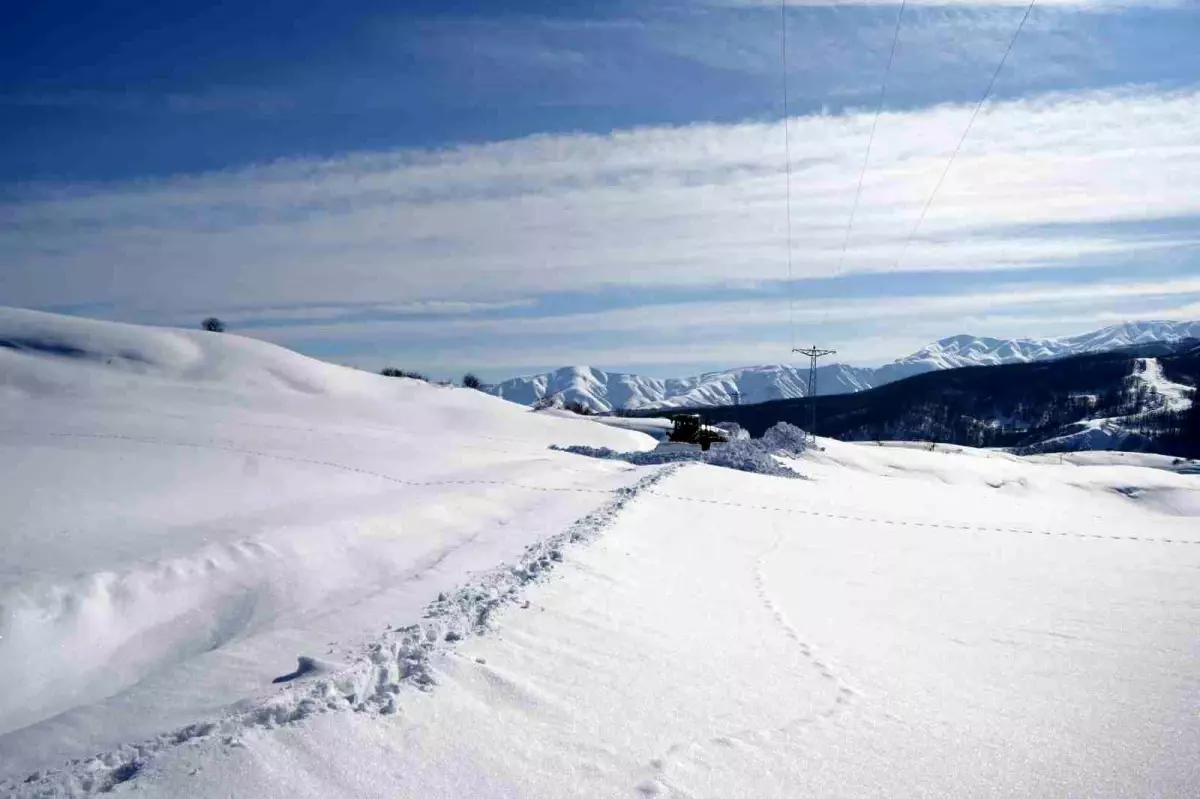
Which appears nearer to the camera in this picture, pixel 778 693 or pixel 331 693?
pixel 331 693

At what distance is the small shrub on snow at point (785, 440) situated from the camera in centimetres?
3114

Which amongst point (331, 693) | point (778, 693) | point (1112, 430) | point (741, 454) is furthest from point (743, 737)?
point (1112, 430)

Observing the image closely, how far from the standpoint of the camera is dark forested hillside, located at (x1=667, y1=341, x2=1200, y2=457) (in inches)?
6107

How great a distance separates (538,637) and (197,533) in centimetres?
586

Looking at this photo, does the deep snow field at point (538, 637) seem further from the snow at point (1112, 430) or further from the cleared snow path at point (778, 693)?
the snow at point (1112, 430)

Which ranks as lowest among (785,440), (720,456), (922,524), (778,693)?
(922,524)

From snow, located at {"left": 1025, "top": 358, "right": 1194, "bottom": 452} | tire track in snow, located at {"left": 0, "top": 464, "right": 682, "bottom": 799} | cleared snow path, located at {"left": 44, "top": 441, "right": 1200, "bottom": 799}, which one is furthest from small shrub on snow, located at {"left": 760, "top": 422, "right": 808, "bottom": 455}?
snow, located at {"left": 1025, "top": 358, "right": 1194, "bottom": 452}

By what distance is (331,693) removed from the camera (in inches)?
181

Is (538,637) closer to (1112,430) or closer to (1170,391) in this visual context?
(1112,430)

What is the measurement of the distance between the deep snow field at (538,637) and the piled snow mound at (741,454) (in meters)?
6.72

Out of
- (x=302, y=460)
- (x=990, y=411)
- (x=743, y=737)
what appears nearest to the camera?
(x=743, y=737)

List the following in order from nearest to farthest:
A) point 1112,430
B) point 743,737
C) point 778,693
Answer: point 743,737 → point 778,693 → point 1112,430

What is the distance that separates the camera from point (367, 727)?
427 cm

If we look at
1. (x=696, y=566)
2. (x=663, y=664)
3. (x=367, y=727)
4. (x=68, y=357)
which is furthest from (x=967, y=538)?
(x=68, y=357)
